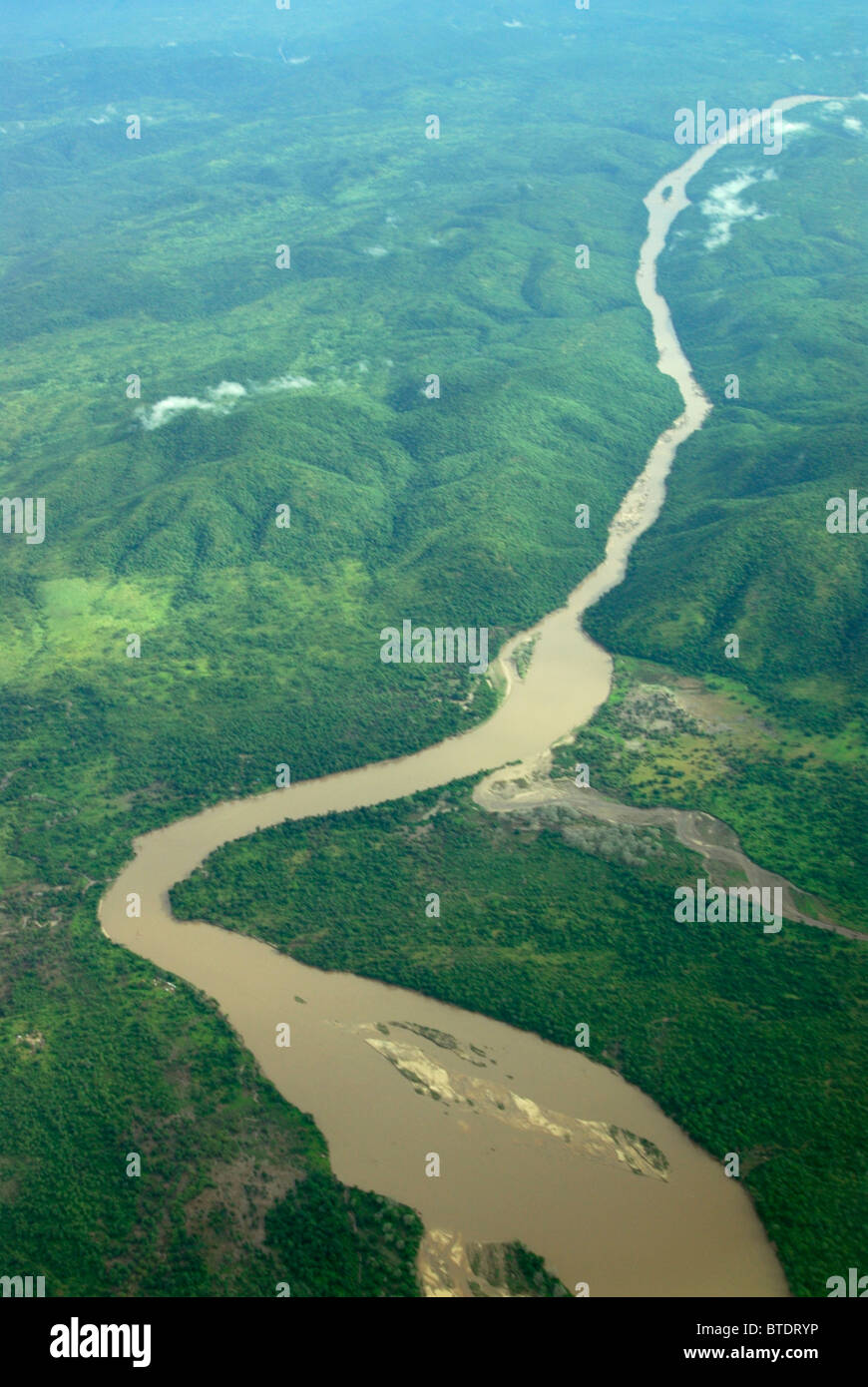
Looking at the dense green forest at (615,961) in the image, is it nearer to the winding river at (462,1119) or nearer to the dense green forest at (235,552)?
the winding river at (462,1119)

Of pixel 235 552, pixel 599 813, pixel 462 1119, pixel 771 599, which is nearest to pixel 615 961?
pixel 599 813

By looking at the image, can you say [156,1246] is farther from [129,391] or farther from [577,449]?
[129,391]

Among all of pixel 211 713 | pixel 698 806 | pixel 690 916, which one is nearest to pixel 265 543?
pixel 211 713

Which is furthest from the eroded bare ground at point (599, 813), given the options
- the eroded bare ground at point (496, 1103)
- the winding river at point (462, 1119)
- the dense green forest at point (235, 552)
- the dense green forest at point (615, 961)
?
the eroded bare ground at point (496, 1103)

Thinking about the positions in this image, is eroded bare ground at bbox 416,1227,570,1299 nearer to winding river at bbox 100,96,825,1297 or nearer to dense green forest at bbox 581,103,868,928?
winding river at bbox 100,96,825,1297

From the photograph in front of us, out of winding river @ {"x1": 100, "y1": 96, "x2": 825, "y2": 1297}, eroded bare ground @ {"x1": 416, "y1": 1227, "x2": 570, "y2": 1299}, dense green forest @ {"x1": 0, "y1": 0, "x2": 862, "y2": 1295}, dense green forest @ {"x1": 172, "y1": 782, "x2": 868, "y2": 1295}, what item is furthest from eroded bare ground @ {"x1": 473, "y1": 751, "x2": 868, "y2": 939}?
eroded bare ground @ {"x1": 416, "y1": 1227, "x2": 570, "y2": 1299}

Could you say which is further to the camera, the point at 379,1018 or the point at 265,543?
the point at 265,543
